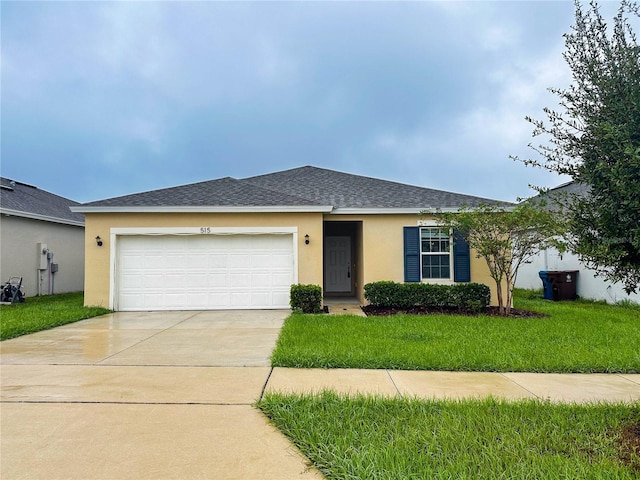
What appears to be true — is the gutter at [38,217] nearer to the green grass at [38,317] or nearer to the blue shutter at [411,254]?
the green grass at [38,317]

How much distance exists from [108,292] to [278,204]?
5357 mm

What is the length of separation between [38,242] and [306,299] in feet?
37.9

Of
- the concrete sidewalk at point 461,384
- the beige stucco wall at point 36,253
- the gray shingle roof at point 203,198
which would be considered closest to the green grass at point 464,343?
the concrete sidewalk at point 461,384

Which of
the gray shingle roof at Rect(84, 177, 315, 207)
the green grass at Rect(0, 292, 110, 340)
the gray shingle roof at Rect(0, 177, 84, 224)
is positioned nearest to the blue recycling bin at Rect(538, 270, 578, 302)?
the gray shingle roof at Rect(84, 177, 315, 207)

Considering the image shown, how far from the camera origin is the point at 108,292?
10695mm

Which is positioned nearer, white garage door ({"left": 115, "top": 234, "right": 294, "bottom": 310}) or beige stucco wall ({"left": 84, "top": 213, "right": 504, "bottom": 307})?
beige stucco wall ({"left": 84, "top": 213, "right": 504, "bottom": 307})

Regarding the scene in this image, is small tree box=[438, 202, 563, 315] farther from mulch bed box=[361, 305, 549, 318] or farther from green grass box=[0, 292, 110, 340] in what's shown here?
green grass box=[0, 292, 110, 340]

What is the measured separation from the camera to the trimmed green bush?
10.0 meters

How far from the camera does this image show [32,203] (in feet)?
51.3

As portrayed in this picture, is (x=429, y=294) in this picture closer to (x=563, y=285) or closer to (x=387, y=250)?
(x=387, y=250)

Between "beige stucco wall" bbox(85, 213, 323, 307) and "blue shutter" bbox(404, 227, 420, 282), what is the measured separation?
2534 millimetres

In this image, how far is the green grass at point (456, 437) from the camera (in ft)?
8.55

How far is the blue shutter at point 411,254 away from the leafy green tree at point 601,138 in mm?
7633

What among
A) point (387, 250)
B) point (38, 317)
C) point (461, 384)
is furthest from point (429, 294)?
point (38, 317)
